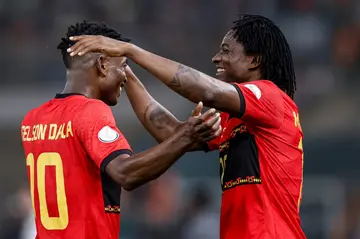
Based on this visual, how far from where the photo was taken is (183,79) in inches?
276

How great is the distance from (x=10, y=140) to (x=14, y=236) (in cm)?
308

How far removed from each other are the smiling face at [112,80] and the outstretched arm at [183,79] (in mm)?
439

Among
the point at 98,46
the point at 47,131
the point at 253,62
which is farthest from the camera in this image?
the point at 253,62

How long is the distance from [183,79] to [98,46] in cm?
63

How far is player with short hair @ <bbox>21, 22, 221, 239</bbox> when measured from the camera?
264 inches

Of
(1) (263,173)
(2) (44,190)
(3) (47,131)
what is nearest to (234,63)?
(1) (263,173)

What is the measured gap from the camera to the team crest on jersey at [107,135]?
22.1 ft

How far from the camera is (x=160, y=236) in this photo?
15.2m

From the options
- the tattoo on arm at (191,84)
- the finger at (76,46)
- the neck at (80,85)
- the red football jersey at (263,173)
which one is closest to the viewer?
the finger at (76,46)

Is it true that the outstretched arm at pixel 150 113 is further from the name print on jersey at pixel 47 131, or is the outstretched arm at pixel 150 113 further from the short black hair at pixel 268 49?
the name print on jersey at pixel 47 131

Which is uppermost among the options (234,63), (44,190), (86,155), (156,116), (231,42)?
(231,42)

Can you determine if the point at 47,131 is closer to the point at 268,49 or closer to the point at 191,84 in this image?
the point at 191,84

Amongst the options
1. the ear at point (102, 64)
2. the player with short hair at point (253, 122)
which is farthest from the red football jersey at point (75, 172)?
the player with short hair at point (253, 122)

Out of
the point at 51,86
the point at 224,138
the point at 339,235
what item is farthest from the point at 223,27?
the point at 224,138
